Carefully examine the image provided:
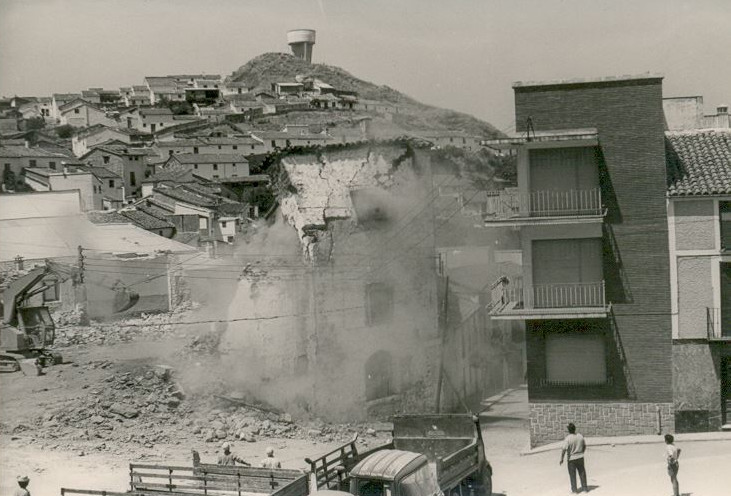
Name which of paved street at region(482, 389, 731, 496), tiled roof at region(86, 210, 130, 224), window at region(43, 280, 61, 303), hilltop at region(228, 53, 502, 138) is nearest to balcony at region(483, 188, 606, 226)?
paved street at region(482, 389, 731, 496)

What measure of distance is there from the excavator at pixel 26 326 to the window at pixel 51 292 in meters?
0.16

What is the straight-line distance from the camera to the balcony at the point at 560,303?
79.0ft

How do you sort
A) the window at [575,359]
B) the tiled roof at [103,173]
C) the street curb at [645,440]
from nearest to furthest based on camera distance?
the street curb at [645,440], the window at [575,359], the tiled roof at [103,173]

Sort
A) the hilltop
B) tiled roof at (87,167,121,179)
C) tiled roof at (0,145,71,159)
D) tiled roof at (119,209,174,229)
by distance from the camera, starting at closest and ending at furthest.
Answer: tiled roof at (0,145,71,159)
tiled roof at (119,209,174,229)
tiled roof at (87,167,121,179)
the hilltop

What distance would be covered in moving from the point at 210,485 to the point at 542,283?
11.0 m

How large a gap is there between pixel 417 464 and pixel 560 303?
1019cm

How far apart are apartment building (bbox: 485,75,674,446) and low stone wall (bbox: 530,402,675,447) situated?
3 centimetres

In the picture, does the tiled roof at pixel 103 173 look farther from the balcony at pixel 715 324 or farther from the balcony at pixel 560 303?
the balcony at pixel 715 324

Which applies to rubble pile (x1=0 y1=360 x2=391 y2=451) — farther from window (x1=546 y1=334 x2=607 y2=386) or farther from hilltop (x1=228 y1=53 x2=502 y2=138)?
hilltop (x1=228 y1=53 x2=502 y2=138)

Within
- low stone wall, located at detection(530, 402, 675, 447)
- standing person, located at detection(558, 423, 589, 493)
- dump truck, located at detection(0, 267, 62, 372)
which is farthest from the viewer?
dump truck, located at detection(0, 267, 62, 372)

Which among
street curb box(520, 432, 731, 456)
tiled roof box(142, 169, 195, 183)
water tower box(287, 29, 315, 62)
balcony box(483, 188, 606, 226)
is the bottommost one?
street curb box(520, 432, 731, 456)

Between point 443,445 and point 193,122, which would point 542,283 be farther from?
point 193,122

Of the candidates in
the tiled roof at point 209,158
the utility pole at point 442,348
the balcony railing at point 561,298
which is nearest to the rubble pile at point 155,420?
the utility pole at point 442,348

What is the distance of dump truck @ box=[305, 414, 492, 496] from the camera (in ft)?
50.0
